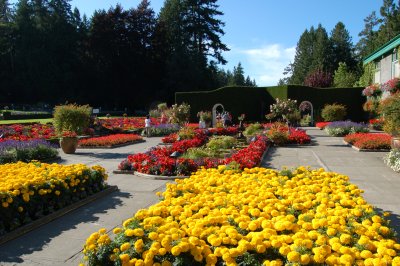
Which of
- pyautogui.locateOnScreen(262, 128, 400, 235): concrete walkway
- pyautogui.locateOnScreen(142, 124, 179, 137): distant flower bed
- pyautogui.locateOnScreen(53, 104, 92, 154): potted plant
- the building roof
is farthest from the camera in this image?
pyautogui.locateOnScreen(142, 124, 179, 137): distant flower bed

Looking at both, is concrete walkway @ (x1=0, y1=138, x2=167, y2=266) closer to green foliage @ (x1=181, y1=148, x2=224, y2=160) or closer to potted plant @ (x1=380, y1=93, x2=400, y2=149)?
green foliage @ (x1=181, y1=148, x2=224, y2=160)

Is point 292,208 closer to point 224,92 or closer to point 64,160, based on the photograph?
point 64,160

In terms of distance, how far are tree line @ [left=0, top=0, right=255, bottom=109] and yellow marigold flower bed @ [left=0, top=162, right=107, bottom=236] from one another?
36.7 m

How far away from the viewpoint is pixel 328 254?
321 cm

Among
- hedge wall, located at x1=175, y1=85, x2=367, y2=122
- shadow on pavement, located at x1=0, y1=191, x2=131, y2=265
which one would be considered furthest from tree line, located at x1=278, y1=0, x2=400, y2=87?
shadow on pavement, located at x1=0, y1=191, x2=131, y2=265

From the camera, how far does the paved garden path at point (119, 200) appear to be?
15.2ft

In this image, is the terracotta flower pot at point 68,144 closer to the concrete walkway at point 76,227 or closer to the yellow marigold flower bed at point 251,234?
the concrete walkway at point 76,227

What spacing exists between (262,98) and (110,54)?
23.8 m

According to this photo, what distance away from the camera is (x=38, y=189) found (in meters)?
5.81

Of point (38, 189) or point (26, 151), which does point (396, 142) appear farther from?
point (26, 151)

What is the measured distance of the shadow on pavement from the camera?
464 cm

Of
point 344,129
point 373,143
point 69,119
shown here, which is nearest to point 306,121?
point 344,129

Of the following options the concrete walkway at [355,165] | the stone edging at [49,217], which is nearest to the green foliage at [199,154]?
the concrete walkway at [355,165]

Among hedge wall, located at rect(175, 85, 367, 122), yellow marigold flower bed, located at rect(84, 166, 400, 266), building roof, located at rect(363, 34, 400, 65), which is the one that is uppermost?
building roof, located at rect(363, 34, 400, 65)
